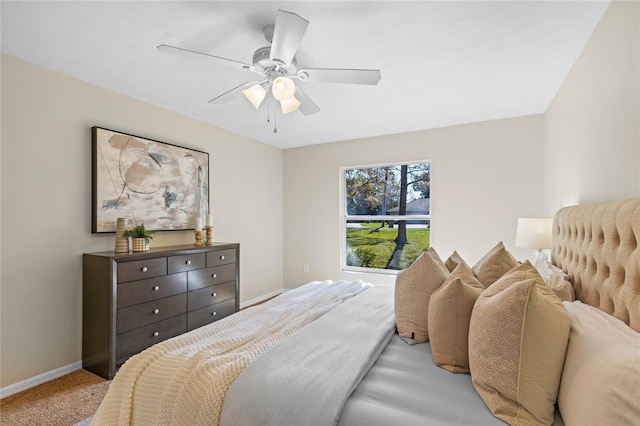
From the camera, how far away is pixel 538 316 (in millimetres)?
1028

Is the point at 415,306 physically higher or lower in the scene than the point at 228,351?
higher

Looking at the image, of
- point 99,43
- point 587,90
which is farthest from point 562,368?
point 99,43

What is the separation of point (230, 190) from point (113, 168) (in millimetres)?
1530

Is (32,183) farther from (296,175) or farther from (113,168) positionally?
(296,175)

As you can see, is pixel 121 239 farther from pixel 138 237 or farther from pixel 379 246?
pixel 379 246

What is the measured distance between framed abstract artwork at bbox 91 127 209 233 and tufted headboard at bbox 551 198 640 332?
3.47 m

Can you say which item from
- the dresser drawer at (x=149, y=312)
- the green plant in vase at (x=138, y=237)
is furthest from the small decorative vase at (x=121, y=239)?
the dresser drawer at (x=149, y=312)

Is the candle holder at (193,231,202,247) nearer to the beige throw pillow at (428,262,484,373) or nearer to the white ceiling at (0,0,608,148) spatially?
the white ceiling at (0,0,608,148)

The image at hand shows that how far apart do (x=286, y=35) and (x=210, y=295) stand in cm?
262

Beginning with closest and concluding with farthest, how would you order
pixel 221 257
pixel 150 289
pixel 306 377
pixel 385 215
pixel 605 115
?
pixel 306 377
pixel 605 115
pixel 150 289
pixel 221 257
pixel 385 215

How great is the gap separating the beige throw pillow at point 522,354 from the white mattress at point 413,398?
7 centimetres

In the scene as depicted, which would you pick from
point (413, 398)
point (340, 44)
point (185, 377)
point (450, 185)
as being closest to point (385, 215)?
point (450, 185)

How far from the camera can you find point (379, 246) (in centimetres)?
462

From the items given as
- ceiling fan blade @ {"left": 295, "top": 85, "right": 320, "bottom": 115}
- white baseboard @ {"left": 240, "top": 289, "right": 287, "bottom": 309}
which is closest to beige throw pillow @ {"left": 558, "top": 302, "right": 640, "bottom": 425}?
ceiling fan blade @ {"left": 295, "top": 85, "right": 320, "bottom": 115}
